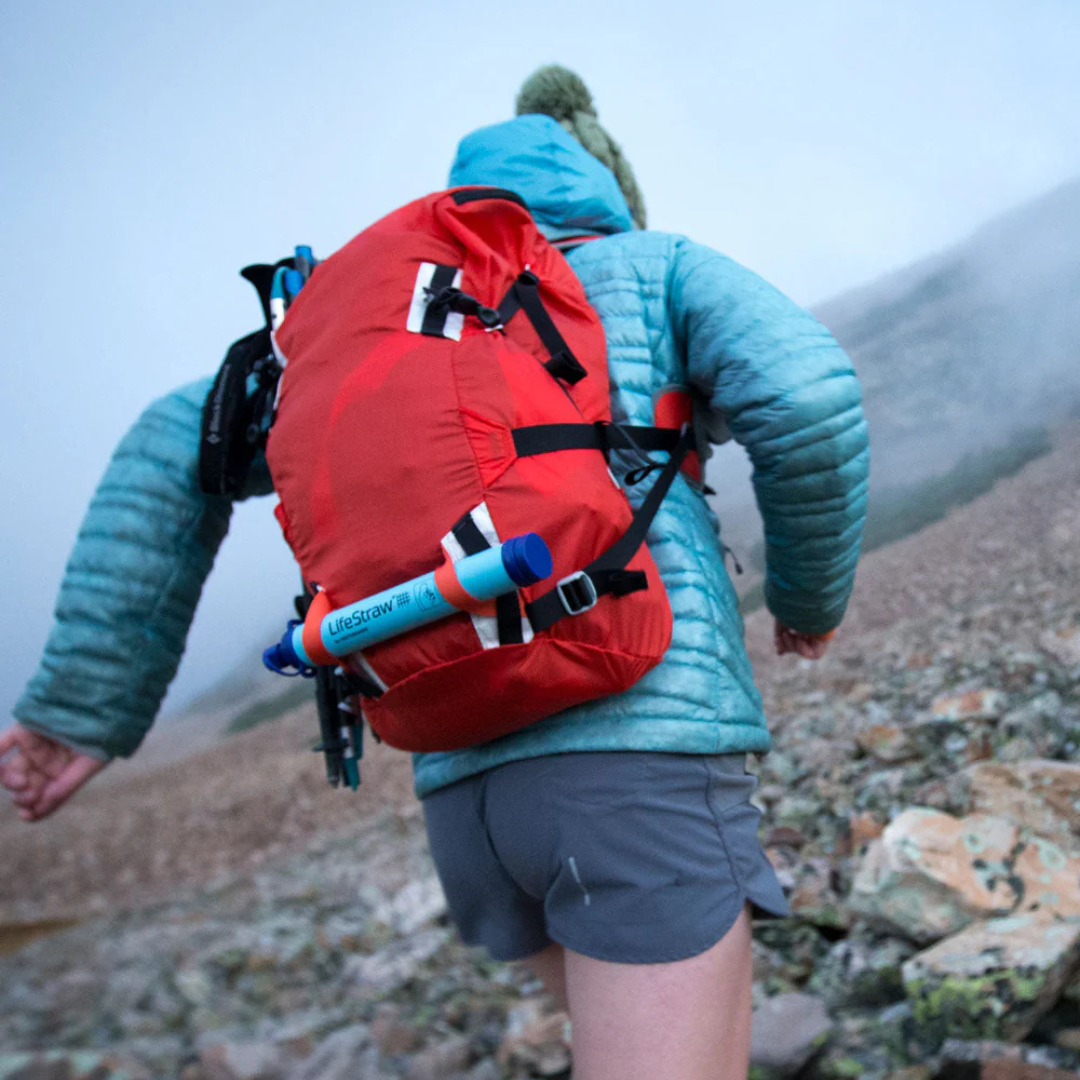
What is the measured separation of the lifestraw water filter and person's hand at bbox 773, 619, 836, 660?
838mm

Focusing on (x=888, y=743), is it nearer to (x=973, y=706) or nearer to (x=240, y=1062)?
(x=973, y=706)

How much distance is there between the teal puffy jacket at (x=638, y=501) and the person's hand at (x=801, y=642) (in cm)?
8

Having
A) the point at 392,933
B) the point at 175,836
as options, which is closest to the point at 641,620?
the point at 392,933

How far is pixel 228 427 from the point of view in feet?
4.40

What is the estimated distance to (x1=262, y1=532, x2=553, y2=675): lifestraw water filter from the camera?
838 millimetres

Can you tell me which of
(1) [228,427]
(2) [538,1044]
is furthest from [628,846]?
(2) [538,1044]

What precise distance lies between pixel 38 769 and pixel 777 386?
55.3 inches

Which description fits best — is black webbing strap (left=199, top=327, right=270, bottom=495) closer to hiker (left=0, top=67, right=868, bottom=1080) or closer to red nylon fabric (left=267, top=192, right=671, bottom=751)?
hiker (left=0, top=67, right=868, bottom=1080)

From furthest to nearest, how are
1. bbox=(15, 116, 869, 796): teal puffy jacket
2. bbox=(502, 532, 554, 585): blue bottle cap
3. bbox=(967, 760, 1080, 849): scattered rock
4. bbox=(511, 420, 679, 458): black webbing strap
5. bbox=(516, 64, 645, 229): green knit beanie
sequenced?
bbox=(967, 760, 1080, 849): scattered rock → bbox=(516, 64, 645, 229): green knit beanie → bbox=(15, 116, 869, 796): teal puffy jacket → bbox=(511, 420, 679, 458): black webbing strap → bbox=(502, 532, 554, 585): blue bottle cap

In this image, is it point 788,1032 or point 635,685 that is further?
point 788,1032

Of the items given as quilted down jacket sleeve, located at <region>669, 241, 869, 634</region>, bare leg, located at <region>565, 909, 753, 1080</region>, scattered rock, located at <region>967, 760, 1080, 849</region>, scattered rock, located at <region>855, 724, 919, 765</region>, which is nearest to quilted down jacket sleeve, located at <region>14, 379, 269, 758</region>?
quilted down jacket sleeve, located at <region>669, 241, 869, 634</region>

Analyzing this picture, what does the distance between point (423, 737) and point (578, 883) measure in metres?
0.25

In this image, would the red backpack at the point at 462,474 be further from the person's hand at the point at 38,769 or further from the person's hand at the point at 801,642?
the person's hand at the point at 38,769

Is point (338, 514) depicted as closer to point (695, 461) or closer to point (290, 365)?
point (290, 365)
